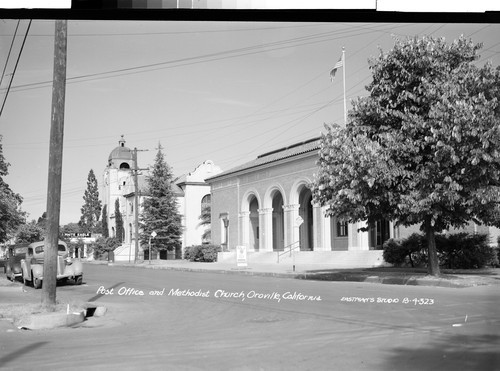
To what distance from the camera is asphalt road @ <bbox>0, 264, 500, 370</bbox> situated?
16.4 feet

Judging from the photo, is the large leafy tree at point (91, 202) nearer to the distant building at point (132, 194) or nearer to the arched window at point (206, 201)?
the distant building at point (132, 194)

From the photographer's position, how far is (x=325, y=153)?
36.4 feet

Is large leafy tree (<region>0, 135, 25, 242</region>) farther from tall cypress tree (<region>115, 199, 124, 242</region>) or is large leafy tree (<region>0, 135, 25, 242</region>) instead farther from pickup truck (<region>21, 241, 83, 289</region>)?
tall cypress tree (<region>115, 199, 124, 242</region>)

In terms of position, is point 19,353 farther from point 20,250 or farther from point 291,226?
point 291,226

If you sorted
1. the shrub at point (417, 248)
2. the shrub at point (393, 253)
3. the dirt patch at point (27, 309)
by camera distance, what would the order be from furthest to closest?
the shrub at point (417, 248) → the shrub at point (393, 253) → the dirt patch at point (27, 309)

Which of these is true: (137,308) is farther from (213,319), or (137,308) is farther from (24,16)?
(24,16)

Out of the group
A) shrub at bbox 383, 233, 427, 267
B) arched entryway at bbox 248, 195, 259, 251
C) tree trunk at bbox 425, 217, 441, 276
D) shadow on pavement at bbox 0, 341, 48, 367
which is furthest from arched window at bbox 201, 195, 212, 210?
shrub at bbox 383, 233, 427, 267

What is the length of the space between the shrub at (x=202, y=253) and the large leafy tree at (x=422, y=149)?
3.18 metres

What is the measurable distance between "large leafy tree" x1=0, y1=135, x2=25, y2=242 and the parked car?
0.62 ft

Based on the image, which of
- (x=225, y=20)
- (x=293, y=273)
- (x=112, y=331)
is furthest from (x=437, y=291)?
(x=225, y=20)

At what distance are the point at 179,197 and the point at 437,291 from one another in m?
3.73

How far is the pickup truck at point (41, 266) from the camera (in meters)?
6.95

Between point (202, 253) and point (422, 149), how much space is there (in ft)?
19.8

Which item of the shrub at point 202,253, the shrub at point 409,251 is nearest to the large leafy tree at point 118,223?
the shrub at point 202,253
